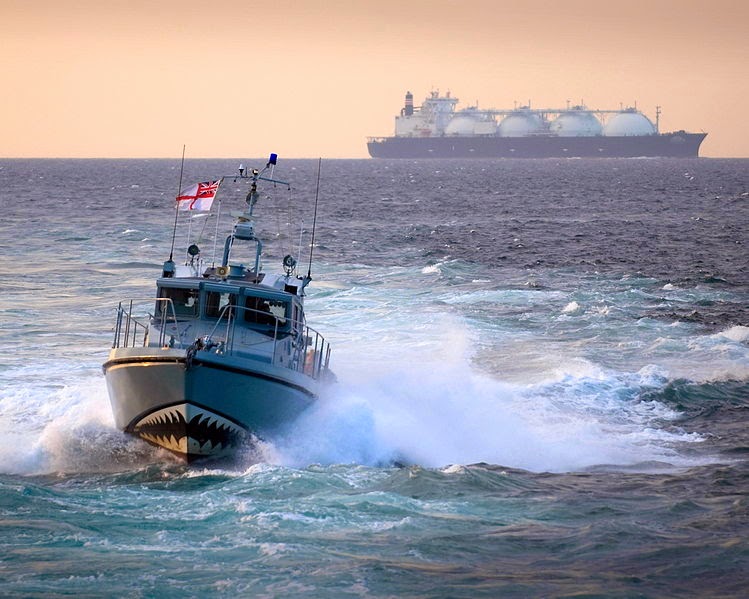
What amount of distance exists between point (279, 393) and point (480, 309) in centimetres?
1877

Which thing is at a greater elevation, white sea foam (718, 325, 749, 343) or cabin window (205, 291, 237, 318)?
cabin window (205, 291, 237, 318)

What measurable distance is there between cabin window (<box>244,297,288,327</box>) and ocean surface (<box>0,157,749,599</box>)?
1.54 m

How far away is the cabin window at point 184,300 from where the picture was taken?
19000 millimetres

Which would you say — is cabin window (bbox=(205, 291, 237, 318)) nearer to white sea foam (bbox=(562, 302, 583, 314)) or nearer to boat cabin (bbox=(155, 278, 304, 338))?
boat cabin (bbox=(155, 278, 304, 338))

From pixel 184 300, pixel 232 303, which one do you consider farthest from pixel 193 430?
pixel 184 300

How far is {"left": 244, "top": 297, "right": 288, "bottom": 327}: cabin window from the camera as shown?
18984 mm

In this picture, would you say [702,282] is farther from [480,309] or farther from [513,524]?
[513,524]

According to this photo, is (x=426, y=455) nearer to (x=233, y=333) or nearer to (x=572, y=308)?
(x=233, y=333)

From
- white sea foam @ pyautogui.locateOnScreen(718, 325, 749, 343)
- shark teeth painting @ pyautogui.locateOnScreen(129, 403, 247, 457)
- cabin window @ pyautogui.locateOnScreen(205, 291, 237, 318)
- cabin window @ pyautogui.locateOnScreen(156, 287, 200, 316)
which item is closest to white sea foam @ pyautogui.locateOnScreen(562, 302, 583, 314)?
white sea foam @ pyautogui.locateOnScreen(718, 325, 749, 343)

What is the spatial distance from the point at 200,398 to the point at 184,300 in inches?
91.0

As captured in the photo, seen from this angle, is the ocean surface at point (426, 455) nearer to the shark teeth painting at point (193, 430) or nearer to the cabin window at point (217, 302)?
the shark teeth painting at point (193, 430)

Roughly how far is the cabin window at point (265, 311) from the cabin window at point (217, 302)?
0.26m

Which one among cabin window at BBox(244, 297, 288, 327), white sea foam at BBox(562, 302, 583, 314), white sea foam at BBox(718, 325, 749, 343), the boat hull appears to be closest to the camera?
the boat hull

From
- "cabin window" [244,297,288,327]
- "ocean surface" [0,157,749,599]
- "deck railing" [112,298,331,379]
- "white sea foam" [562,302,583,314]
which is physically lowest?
"ocean surface" [0,157,749,599]
